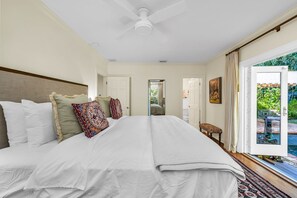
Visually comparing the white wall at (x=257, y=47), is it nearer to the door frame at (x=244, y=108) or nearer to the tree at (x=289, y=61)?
the door frame at (x=244, y=108)

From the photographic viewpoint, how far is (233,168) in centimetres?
102

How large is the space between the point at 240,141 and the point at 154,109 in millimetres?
3645

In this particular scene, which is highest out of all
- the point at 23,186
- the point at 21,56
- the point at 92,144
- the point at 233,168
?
the point at 21,56

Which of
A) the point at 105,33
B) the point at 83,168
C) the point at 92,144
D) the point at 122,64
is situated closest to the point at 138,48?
the point at 105,33

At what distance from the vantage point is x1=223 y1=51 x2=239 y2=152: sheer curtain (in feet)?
10.5

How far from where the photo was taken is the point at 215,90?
429 cm

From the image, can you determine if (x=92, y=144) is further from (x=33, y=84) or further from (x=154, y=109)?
(x=154, y=109)

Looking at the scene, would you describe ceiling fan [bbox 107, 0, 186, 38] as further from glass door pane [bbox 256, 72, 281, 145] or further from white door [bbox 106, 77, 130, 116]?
white door [bbox 106, 77, 130, 116]

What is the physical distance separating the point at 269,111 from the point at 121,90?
4115 mm

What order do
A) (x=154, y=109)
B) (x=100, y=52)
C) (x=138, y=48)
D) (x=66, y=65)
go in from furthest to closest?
1. (x=154, y=109)
2. (x=100, y=52)
3. (x=138, y=48)
4. (x=66, y=65)

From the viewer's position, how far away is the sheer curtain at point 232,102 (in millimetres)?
3207

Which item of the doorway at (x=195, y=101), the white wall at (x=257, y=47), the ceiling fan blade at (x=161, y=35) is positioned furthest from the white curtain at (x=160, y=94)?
the ceiling fan blade at (x=161, y=35)

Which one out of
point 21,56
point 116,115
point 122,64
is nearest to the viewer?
point 21,56

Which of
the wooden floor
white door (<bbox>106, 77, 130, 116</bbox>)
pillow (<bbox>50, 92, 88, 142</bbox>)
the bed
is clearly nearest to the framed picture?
the wooden floor
